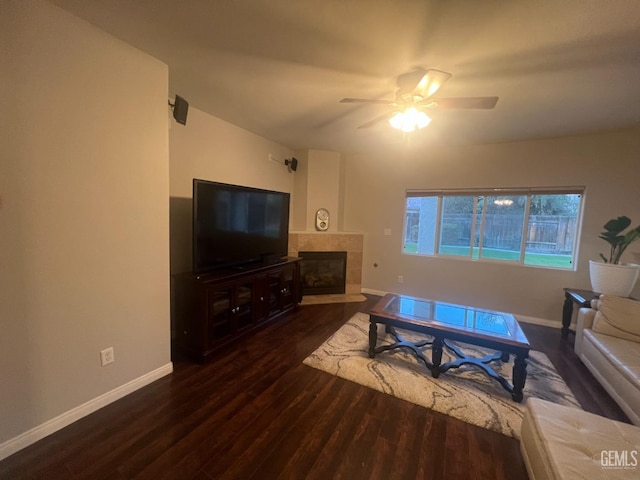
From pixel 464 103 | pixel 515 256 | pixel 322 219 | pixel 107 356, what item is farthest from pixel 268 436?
pixel 515 256

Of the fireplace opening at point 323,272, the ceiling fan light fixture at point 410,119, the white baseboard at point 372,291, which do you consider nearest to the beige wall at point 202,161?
the fireplace opening at point 323,272

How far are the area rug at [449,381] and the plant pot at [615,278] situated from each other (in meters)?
0.97

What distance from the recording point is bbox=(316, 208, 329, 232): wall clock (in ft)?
14.5

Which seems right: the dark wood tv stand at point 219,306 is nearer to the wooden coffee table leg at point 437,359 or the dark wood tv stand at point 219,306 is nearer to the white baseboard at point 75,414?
the white baseboard at point 75,414

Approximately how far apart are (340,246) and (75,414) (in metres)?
3.56

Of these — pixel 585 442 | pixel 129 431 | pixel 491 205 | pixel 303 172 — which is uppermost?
pixel 303 172

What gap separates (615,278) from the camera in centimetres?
264

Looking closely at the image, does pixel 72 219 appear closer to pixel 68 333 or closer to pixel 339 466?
pixel 68 333

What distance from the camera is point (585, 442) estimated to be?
1.16 metres

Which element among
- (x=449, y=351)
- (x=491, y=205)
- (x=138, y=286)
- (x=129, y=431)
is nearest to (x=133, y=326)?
(x=138, y=286)

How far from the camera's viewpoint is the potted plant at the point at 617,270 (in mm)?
2576

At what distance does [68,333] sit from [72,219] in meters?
0.70

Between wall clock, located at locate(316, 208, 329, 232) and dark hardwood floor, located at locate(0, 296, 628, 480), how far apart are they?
254cm

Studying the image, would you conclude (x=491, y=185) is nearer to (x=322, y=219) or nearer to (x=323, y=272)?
(x=322, y=219)
